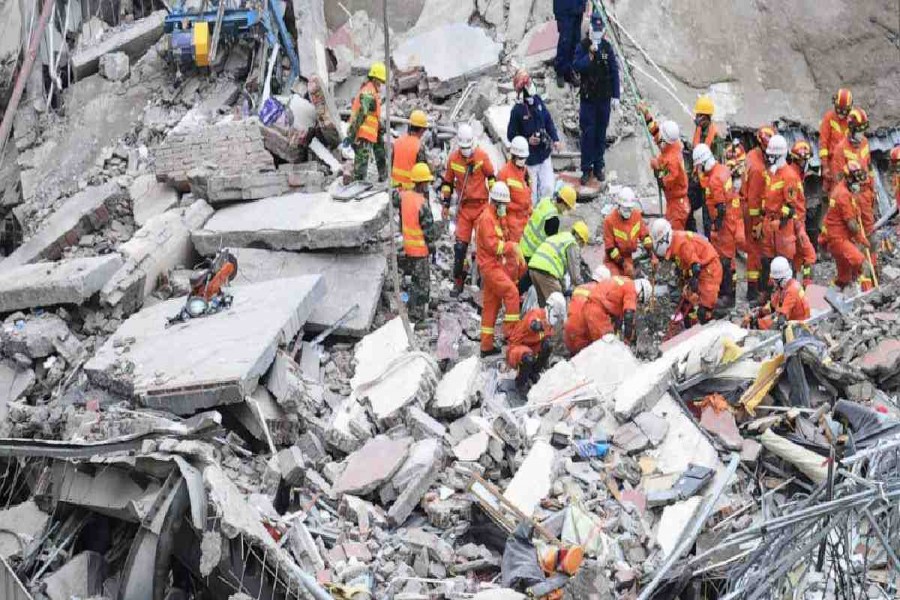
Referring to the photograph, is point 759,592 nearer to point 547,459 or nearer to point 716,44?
point 547,459

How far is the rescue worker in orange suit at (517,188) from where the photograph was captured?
1173 cm

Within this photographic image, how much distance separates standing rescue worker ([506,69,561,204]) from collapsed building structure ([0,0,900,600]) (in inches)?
30.8

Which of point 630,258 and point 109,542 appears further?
point 630,258

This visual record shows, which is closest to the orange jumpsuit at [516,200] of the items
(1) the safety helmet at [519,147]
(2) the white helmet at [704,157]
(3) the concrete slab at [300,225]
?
(1) the safety helmet at [519,147]

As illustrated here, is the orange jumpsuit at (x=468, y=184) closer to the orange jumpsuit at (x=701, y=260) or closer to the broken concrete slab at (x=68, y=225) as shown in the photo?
the orange jumpsuit at (x=701, y=260)

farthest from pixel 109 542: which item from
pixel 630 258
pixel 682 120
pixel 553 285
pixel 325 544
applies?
pixel 682 120

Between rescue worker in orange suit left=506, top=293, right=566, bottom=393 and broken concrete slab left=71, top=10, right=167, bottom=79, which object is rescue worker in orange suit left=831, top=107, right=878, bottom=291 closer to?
rescue worker in orange suit left=506, top=293, right=566, bottom=393

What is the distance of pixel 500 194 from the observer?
436 inches

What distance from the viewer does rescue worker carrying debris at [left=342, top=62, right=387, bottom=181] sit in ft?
40.1

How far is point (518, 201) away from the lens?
11891mm

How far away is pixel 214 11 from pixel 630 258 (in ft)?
17.7

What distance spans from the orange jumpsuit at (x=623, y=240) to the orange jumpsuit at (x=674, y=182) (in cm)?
92

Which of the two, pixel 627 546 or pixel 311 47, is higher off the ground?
pixel 311 47

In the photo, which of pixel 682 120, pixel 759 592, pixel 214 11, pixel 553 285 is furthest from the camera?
pixel 682 120
